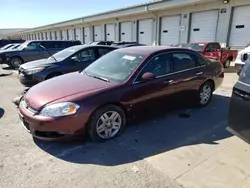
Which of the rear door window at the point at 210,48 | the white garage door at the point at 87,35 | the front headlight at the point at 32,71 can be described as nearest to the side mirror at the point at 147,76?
the front headlight at the point at 32,71

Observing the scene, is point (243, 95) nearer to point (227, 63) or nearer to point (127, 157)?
point (127, 157)

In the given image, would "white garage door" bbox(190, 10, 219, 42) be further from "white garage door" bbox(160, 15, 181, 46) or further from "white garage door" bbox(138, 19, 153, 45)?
"white garage door" bbox(138, 19, 153, 45)

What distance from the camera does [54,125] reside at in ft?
10.3

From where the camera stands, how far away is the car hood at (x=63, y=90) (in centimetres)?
333

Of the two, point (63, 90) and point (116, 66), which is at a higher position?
point (116, 66)

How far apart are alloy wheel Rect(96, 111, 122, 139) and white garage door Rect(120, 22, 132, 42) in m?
20.1

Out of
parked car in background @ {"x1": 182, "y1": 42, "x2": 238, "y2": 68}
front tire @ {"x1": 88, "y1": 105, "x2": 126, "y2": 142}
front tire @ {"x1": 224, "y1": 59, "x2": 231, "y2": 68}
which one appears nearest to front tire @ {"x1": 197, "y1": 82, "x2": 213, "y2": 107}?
front tire @ {"x1": 88, "y1": 105, "x2": 126, "y2": 142}

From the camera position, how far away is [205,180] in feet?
8.66

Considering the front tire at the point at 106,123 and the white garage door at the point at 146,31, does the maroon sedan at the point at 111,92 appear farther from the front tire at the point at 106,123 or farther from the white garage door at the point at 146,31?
the white garage door at the point at 146,31

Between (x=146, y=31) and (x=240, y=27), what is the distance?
29.2 feet

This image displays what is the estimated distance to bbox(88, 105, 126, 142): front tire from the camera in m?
3.41

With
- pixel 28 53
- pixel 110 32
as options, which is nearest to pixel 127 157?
pixel 28 53

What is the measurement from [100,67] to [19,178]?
2.51 meters

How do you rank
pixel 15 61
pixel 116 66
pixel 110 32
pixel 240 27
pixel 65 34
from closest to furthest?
pixel 116 66 < pixel 15 61 < pixel 240 27 < pixel 110 32 < pixel 65 34
